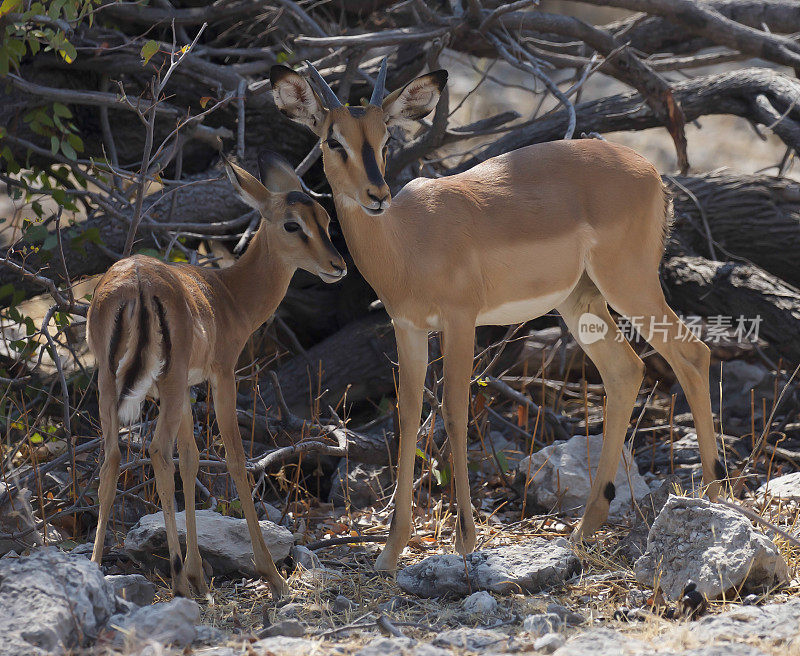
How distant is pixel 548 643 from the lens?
3791 millimetres

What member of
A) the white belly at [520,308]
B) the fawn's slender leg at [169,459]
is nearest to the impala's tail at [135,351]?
the fawn's slender leg at [169,459]

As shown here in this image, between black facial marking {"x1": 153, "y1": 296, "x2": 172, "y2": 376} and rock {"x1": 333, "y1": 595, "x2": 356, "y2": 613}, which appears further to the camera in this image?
rock {"x1": 333, "y1": 595, "x2": 356, "y2": 613}

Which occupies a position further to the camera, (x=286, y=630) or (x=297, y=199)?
(x=297, y=199)

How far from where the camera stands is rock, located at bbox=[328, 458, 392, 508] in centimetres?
647

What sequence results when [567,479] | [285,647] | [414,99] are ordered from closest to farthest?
[285,647], [414,99], [567,479]

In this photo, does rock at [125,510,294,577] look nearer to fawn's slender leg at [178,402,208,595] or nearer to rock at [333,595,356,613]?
fawn's slender leg at [178,402,208,595]

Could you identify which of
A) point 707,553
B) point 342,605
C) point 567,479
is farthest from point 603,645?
point 567,479

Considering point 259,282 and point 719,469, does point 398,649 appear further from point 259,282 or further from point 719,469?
point 719,469

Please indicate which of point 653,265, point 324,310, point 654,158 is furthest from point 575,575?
point 654,158

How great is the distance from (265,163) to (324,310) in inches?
110

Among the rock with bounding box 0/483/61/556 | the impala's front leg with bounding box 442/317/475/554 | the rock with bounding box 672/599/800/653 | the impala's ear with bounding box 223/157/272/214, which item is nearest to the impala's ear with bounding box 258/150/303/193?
the impala's ear with bounding box 223/157/272/214

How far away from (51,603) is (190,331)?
4.22 ft

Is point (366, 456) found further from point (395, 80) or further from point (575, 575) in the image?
point (395, 80)

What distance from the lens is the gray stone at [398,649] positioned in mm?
3535
